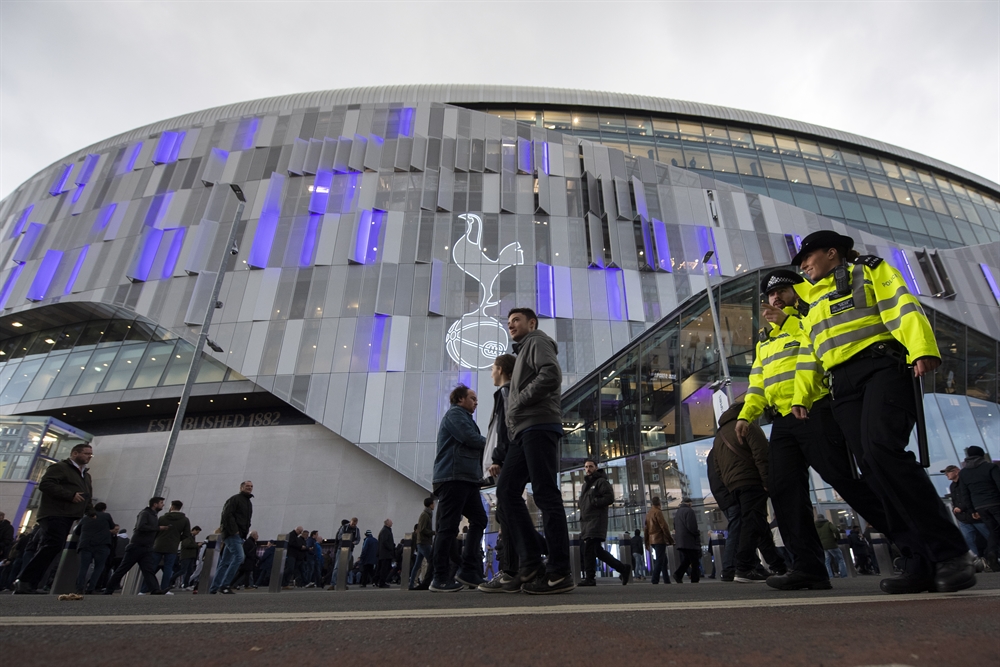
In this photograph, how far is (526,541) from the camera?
154 inches

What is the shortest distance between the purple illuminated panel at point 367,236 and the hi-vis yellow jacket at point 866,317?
20.1 metres

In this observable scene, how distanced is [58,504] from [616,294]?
1830 centimetres

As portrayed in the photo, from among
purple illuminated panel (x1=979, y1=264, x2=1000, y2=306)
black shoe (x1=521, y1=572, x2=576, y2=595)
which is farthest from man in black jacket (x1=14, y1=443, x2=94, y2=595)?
purple illuminated panel (x1=979, y1=264, x2=1000, y2=306)

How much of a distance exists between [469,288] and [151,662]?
20.0 metres

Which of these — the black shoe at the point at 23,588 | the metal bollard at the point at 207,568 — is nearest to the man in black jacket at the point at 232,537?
the metal bollard at the point at 207,568

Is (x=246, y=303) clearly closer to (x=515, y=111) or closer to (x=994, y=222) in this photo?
(x=515, y=111)

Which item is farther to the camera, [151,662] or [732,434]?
[732,434]

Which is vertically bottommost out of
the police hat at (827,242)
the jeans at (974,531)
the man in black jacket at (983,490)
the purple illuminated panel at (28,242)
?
the jeans at (974,531)

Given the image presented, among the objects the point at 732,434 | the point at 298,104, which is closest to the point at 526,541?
the point at 732,434

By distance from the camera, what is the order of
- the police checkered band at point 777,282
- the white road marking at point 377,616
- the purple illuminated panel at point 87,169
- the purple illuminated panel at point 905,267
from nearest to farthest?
the white road marking at point 377,616 < the police checkered band at point 777,282 < the purple illuminated panel at point 905,267 < the purple illuminated panel at point 87,169

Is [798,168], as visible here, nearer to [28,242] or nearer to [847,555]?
[847,555]

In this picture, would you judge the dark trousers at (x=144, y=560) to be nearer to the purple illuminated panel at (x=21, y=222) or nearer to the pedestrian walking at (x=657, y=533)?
the pedestrian walking at (x=657, y=533)

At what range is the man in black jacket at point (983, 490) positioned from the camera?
272 inches

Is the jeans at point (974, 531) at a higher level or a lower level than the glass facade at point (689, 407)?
lower
